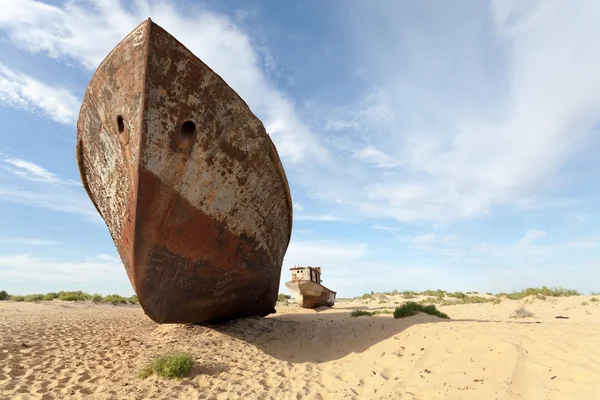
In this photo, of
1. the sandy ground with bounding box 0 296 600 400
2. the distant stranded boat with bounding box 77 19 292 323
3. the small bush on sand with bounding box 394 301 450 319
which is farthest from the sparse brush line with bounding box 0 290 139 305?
the small bush on sand with bounding box 394 301 450 319

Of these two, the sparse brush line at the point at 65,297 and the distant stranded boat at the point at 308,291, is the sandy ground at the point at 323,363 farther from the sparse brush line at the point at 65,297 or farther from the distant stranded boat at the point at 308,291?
the sparse brush line at the point at 65,297

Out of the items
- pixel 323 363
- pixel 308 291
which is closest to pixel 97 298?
pixel 308 291

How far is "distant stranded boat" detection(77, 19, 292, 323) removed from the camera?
15.0ft

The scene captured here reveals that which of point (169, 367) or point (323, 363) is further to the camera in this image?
point (323, 363)

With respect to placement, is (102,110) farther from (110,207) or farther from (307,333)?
(307,333)

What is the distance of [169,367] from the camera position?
4.34 metres

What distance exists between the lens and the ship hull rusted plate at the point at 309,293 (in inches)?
622

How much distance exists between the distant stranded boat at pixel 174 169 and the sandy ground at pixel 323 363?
111cm

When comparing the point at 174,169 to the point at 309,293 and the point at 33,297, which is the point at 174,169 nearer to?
the point at 309,293

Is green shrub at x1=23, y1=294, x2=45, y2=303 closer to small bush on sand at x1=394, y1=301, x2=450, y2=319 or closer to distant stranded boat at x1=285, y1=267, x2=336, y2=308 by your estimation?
distant stranded boat at x1=285, y1=267, x2=336, y2=308

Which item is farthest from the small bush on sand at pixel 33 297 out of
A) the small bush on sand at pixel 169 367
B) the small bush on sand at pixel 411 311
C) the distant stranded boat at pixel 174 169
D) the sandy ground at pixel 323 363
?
the small bush on sand at pixel 411 311

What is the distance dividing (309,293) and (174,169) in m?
12.5

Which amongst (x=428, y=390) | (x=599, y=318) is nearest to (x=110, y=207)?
(x=428, y=390)

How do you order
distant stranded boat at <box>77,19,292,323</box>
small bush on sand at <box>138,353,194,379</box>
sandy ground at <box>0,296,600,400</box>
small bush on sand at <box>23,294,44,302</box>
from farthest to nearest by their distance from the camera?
small bush on sand at <box>23,294,44,302</box>
distant stranded boat at <box>77,19,292,323</box>
small bush on sand at <box>138,353,194,379</box>
sandy ground at <box>0,296,600,400</box>
